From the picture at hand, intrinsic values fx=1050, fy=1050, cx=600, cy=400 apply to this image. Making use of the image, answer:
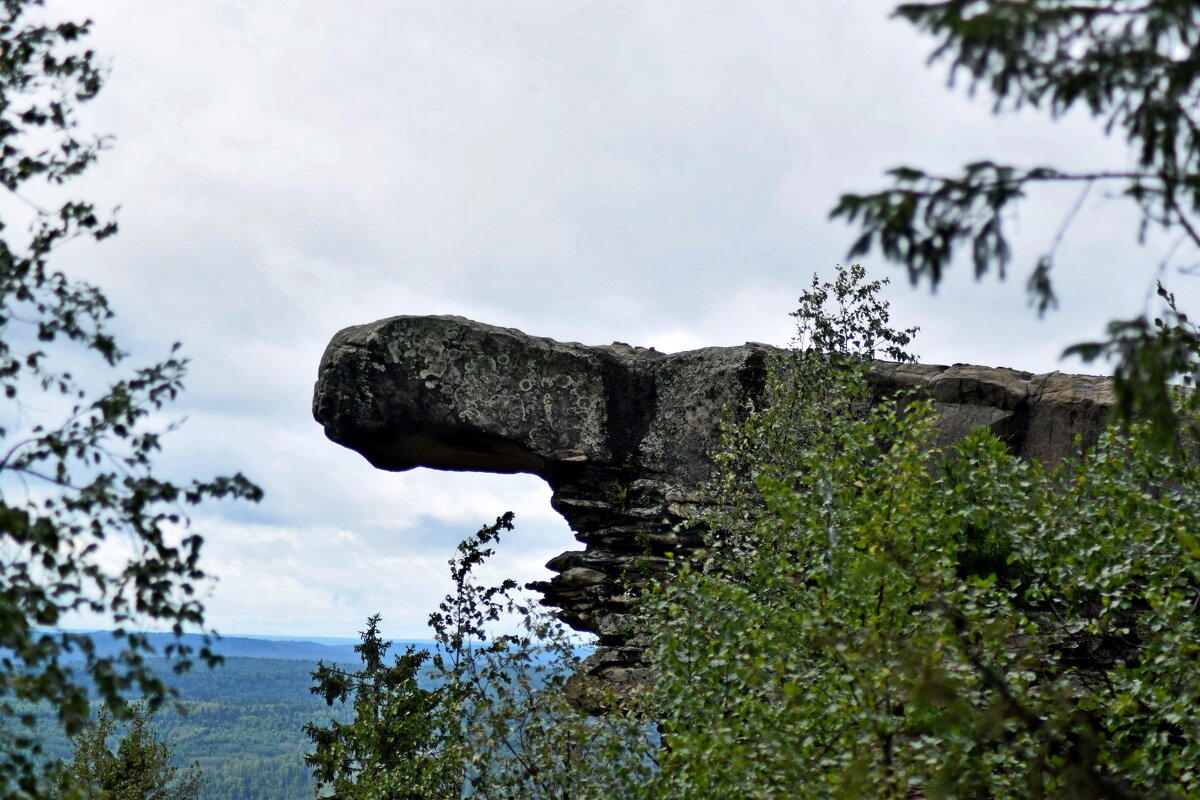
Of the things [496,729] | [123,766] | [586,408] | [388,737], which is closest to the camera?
[496,729]

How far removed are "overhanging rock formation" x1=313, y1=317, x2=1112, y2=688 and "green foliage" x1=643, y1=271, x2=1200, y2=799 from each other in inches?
292

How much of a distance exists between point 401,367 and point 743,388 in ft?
20.8

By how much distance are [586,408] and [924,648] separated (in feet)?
43.5

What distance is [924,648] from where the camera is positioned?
6980mm

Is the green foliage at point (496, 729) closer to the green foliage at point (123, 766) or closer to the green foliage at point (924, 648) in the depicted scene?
the green foliage at point (924, 648)

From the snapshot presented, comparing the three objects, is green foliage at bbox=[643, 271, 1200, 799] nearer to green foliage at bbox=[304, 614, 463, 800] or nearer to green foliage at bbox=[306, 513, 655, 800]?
green foliage at bbox=[306, 513, 655, 800]

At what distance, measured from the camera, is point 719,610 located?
30.0 feet

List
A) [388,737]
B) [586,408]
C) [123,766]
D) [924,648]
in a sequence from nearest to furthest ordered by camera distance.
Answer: [924,648] → [388,737] → [586,408] → [123,766]

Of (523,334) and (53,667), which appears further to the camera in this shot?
(523,334)

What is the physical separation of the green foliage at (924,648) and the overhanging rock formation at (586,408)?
742 cm

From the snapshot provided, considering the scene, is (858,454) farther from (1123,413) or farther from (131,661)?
(131,661)

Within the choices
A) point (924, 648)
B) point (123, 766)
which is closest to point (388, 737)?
point (924, 648)

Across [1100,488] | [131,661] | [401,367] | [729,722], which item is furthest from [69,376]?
[401,367]

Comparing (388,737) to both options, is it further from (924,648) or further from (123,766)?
(123,766)
